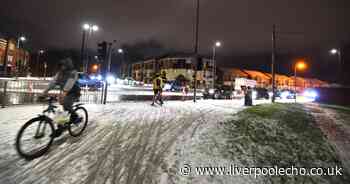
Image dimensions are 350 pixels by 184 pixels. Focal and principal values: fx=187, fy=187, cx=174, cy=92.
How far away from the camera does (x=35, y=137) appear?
426cm

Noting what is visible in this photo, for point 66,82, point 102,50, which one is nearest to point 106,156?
point 66,82

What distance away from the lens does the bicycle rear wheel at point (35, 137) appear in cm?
383

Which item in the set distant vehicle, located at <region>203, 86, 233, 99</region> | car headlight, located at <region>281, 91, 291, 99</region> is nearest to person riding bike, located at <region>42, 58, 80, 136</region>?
distant vehicle, located at <region>203, 86, 233, 99</region>

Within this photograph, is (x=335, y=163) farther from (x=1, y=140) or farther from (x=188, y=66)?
(x=188, y=66)

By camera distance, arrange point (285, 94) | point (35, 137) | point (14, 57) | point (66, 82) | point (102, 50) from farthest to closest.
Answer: point (14, 57) < point (285, 94) < point (102, 50) < point (66, 82) < point (35, 137)

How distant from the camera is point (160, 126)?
6.45 metres

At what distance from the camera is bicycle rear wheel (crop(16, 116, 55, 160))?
12.6ft

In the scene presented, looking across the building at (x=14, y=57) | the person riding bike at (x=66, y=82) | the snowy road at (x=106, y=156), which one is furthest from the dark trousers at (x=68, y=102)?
the building at (x=14, y=57)

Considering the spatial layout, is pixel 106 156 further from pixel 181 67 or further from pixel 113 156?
pixel 181 67

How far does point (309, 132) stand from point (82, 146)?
723 centimetres

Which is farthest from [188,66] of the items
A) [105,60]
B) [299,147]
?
[299,147]

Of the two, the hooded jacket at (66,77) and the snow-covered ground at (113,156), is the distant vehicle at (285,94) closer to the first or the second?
the snow-covered ground at (113,156)

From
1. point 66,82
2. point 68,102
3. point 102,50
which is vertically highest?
point 102,50

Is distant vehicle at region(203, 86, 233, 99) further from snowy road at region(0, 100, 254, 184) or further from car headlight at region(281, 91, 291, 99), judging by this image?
car headlight at region(281, 91, 291, 99)
